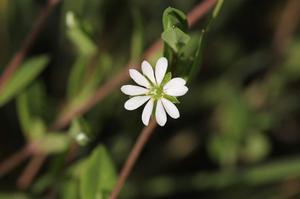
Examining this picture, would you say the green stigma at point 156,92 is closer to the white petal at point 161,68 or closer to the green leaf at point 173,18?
the white petal at point 161,68

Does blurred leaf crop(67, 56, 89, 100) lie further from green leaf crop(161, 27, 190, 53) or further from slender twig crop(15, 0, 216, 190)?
green leaf crop(161, 27, 190, 53)

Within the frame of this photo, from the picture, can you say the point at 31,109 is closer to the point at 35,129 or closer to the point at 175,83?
the point at 35,129

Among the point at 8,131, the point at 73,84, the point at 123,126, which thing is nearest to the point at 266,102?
the point at 123,126

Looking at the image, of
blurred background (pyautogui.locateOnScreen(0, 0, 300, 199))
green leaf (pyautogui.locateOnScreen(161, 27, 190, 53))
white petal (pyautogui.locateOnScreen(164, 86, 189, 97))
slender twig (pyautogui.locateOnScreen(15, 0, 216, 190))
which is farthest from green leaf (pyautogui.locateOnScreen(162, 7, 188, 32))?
blurred background (pyautogui.locateOnScreen(0, 0, 300, 199))

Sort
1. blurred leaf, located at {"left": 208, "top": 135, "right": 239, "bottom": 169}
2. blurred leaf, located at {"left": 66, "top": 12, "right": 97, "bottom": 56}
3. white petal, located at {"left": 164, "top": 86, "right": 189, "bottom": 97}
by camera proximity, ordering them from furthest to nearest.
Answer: blurred leaf, located at {"left": 208, "top": 135, "right": 239, "bottom": 169}
blurred leaf, located at {"left": 66, "top": 12, "right": 97, "bottom": 56}
white petal, located at {"left": 164, "top": 86, "right": 189, "bottom": 97}

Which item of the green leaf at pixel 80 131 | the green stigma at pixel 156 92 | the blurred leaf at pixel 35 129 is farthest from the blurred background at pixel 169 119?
the green stigma at pixel 156 92

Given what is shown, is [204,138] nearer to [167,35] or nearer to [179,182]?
[179,182]

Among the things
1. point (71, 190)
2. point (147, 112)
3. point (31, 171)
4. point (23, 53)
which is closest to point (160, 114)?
point (147, 112)
